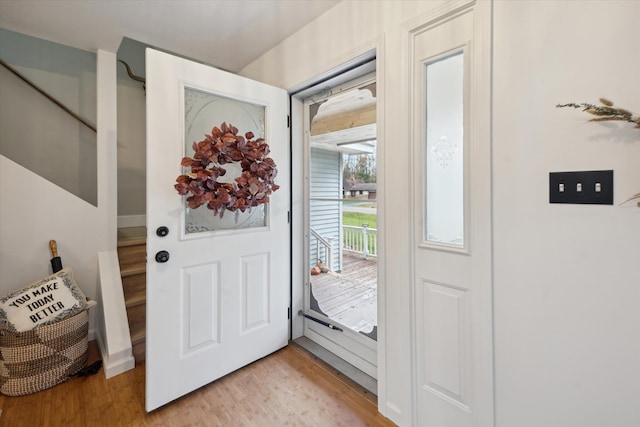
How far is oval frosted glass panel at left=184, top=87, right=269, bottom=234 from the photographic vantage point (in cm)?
171

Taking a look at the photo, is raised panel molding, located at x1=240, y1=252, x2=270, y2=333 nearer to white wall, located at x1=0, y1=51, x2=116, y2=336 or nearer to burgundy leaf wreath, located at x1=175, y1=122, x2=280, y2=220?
burgundy leaf wreath, located at x1=175, y1=122, x2=280, y2=220

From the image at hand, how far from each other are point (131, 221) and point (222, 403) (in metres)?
2.45

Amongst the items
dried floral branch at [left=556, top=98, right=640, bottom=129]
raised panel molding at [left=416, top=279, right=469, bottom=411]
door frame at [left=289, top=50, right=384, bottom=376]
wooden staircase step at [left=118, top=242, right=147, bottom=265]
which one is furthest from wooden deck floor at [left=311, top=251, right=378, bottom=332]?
wooden staircase step at [left=118, top=242, right=147, bottom=265]

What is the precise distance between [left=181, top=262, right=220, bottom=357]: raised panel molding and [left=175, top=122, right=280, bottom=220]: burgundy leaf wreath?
0.41 metres

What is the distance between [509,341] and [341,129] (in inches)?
64.6

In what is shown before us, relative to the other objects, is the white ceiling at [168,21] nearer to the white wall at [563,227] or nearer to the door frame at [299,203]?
the door frame at [299,203]

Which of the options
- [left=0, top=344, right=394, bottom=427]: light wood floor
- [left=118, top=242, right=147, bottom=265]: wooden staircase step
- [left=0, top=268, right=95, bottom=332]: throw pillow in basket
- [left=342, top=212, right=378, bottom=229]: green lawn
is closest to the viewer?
[left=0, top=344, right=394, bottom=427]: light wood floor

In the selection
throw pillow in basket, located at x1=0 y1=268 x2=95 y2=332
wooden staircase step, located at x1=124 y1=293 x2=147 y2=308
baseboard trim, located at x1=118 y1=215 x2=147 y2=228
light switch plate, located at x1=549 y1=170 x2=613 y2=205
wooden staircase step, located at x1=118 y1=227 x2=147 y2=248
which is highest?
light switch plate, located at x1=549 y1=170 x2=613 y2=205

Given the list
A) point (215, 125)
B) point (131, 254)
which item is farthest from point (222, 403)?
point (215, 125)

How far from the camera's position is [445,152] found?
134 centimetres

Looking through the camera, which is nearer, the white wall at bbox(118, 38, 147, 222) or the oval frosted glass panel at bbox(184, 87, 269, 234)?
the oval frosted glass panel at bbox(184, 87, 269, 234)

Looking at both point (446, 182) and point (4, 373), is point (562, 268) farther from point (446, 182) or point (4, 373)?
point (4, 373)

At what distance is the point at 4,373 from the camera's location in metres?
1.69

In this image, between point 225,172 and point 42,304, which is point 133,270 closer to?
point 42,304
